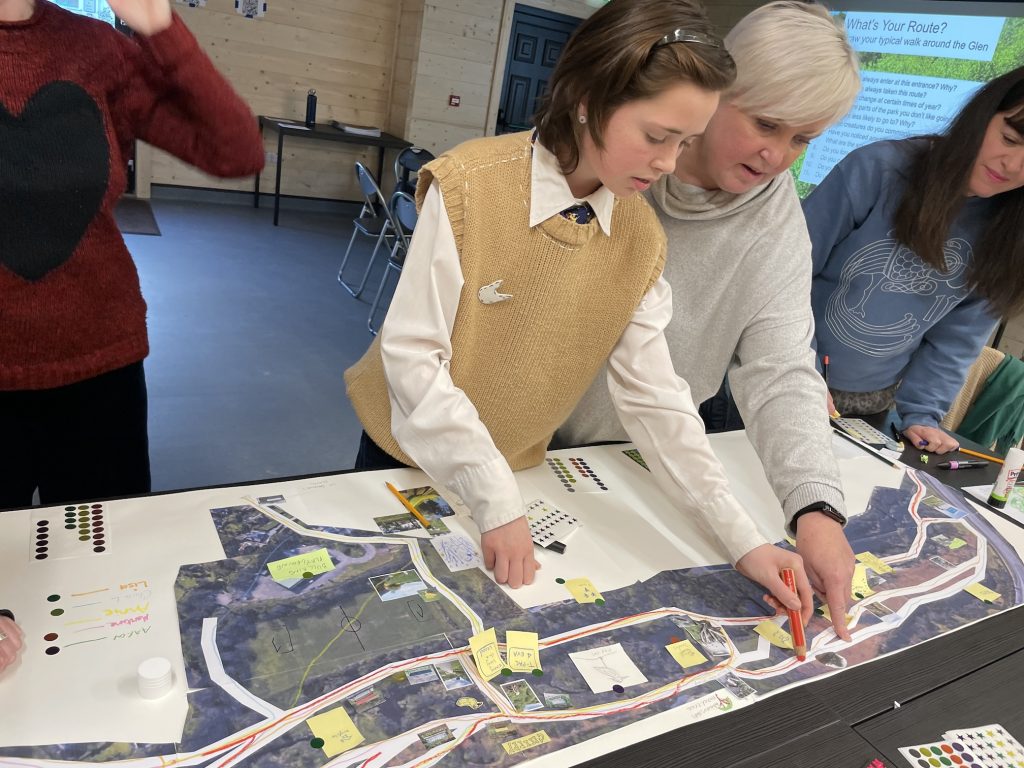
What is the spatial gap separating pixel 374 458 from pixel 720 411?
2.71ft

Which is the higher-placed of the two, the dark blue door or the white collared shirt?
the dark blue door

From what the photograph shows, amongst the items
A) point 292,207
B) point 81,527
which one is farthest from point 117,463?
point 292,207

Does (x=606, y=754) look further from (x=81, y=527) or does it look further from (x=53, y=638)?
(x=81, y=527)

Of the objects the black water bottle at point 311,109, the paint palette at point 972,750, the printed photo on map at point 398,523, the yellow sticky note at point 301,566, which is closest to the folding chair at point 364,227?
the black water bottle at point 311,109

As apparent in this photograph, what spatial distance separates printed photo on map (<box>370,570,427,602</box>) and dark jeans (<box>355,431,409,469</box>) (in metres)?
0.26

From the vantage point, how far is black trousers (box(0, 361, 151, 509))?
1.07 meters

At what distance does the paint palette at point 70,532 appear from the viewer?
2.89 ft

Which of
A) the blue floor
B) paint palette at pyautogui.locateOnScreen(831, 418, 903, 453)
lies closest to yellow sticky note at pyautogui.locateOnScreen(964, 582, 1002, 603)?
paint palette at pyautogui.locateOnScreen(831, 418, 903, 453)

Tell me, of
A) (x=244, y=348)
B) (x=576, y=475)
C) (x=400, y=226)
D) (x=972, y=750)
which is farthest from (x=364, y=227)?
(x=972, y=750)

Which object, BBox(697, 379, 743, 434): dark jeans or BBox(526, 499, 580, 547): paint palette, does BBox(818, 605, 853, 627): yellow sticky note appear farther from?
BBox(697, 379, 743, 434): dark jeans

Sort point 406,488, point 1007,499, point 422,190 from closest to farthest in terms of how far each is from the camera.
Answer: point 422,190
point 406,488
point 1007,499

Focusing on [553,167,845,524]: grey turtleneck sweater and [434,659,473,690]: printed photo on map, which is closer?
[434,659,473,690]: printed photo on map

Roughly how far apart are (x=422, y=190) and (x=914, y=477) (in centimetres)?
120

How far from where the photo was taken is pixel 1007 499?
5.05ft
